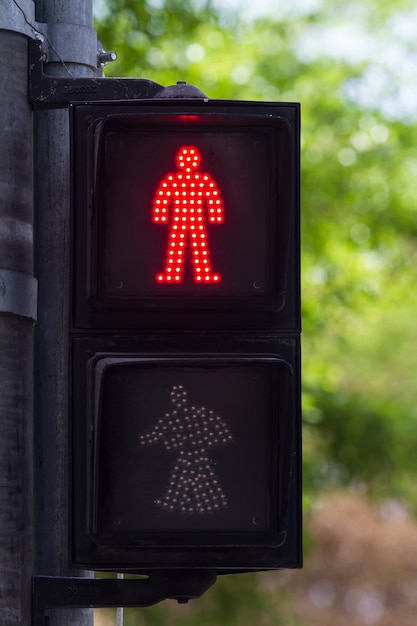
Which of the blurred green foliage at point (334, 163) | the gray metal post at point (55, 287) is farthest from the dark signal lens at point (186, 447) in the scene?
the blurred green foliage at point (334, 163)

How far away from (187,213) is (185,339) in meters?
0.35

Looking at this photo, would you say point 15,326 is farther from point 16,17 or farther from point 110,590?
point 16,17

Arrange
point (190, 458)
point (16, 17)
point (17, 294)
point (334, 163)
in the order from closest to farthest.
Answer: point (190, 458), point (17, 294), point (16, 17), point (334, 163)

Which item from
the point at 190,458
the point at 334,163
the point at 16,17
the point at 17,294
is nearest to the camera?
the point at 190,458

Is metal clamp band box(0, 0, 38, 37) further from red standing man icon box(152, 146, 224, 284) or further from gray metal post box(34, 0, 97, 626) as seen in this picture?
red standing man icon box(152, 146, 224, 284)

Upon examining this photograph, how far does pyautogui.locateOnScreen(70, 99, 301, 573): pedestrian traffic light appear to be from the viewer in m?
3.76

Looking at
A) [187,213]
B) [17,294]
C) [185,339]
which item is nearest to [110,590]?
[185,339]

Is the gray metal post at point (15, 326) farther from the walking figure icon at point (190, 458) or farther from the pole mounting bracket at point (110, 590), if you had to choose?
the walking figure icon at point (190, 458)

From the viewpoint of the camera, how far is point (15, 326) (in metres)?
3.98

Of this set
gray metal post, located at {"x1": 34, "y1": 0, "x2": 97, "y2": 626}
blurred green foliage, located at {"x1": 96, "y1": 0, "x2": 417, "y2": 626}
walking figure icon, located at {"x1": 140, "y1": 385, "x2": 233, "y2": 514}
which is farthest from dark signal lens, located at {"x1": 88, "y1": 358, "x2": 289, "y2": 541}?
blurred green foliage, located at {"x1": 96, "y1": 0, "x2": 417, "y2": 626}

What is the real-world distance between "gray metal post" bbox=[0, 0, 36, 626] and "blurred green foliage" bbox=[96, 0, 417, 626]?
864 cm

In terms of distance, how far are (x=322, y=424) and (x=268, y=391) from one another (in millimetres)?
14218

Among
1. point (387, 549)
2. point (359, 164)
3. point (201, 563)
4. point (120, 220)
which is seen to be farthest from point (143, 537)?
point (387, 549)

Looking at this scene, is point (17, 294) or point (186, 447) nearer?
point (186, 447)
